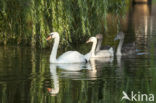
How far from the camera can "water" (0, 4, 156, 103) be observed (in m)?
12.0

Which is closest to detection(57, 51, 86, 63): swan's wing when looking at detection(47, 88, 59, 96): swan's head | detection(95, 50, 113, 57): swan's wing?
detection(95, 50, 113, 57): swan's wing

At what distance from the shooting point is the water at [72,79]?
472 inches

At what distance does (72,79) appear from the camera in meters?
14.4

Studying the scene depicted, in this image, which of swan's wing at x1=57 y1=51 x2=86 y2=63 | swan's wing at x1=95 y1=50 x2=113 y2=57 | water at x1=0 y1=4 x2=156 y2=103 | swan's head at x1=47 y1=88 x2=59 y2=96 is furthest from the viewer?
swan's wing at x1=95 y1=50 x2=113 y2=57

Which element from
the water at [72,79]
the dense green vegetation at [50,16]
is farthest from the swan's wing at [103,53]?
the dense green vegetation at [50,16]

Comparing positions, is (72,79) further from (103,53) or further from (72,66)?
(103,53)

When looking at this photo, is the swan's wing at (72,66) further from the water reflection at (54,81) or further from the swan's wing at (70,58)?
the water reflection at (54,81)

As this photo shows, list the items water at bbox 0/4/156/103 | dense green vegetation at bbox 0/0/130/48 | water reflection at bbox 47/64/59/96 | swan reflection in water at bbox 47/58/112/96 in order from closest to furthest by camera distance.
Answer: water at bbox 0/4/156/103
water reflection at bbox 47/64/59/96
swan reflection in water at bbox 47/58/112/96
dense green vegetation at bbox 0/0/130/48

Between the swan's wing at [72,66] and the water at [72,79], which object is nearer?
the water at [72,79]

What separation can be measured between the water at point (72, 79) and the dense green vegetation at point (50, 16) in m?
0.92

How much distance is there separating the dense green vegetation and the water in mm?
925

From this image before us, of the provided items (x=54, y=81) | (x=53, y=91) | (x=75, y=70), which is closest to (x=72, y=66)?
Answer: (x=75, y=70)

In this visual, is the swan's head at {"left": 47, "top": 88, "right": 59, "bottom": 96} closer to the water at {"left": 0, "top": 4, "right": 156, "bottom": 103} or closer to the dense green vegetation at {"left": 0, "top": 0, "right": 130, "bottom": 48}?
the water at {"left": 0, "top": 4, "right": 156, "bottom": 103}

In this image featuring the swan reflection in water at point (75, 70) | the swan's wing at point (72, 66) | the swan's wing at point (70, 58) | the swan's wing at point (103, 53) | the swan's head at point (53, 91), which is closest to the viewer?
the swan's head at point (53, 91)
